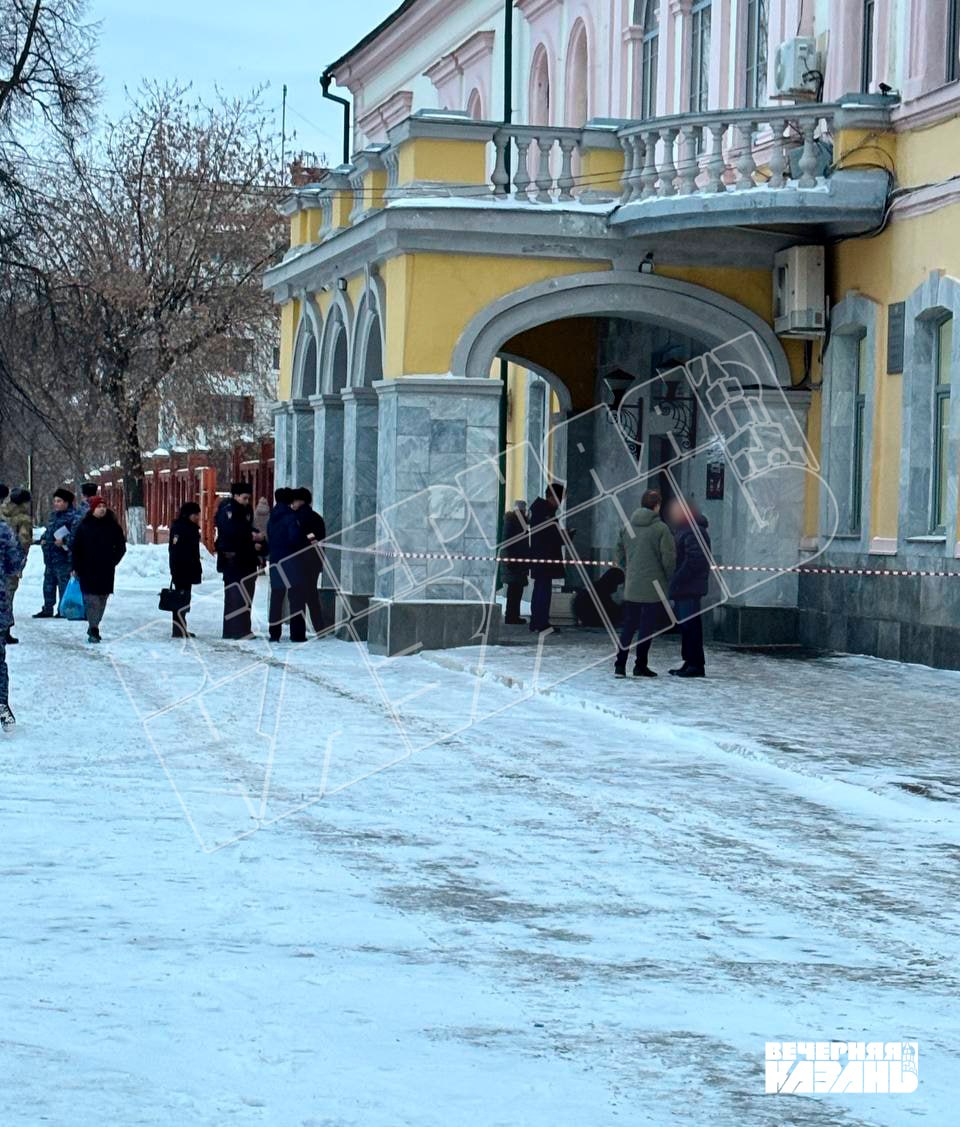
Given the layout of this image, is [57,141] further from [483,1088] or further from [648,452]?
[483,1088]

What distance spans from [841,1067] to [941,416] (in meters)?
15.0

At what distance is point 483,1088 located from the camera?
5750 mm

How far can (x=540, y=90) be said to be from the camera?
3425 centimetres

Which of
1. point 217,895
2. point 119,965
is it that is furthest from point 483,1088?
point 217,895

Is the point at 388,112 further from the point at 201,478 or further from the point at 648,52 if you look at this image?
the point at 201,478

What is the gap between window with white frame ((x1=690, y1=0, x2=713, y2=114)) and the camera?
2642cm

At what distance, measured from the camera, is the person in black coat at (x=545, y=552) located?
25.4 metres

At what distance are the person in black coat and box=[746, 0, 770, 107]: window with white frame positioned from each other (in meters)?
5.51

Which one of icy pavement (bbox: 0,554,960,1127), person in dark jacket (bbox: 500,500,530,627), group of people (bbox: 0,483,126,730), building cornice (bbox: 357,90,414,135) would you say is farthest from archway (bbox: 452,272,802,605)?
building cornice (bbox: 357,90,414,135)

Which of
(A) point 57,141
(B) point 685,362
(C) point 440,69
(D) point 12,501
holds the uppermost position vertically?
(C) point 440,69

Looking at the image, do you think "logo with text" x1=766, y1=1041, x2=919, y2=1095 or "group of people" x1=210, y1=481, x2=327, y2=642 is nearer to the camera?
"logo with text" x1=766, y1=1041, x2=919, y2=1095

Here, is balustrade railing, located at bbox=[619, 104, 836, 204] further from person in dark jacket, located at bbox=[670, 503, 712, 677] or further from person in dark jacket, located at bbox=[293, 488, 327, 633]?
person in dark jacket, located at bbox=[293, 488, 327, 633]

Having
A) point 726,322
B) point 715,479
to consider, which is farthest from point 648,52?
point 726,322

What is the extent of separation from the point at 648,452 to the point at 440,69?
44.0ft
